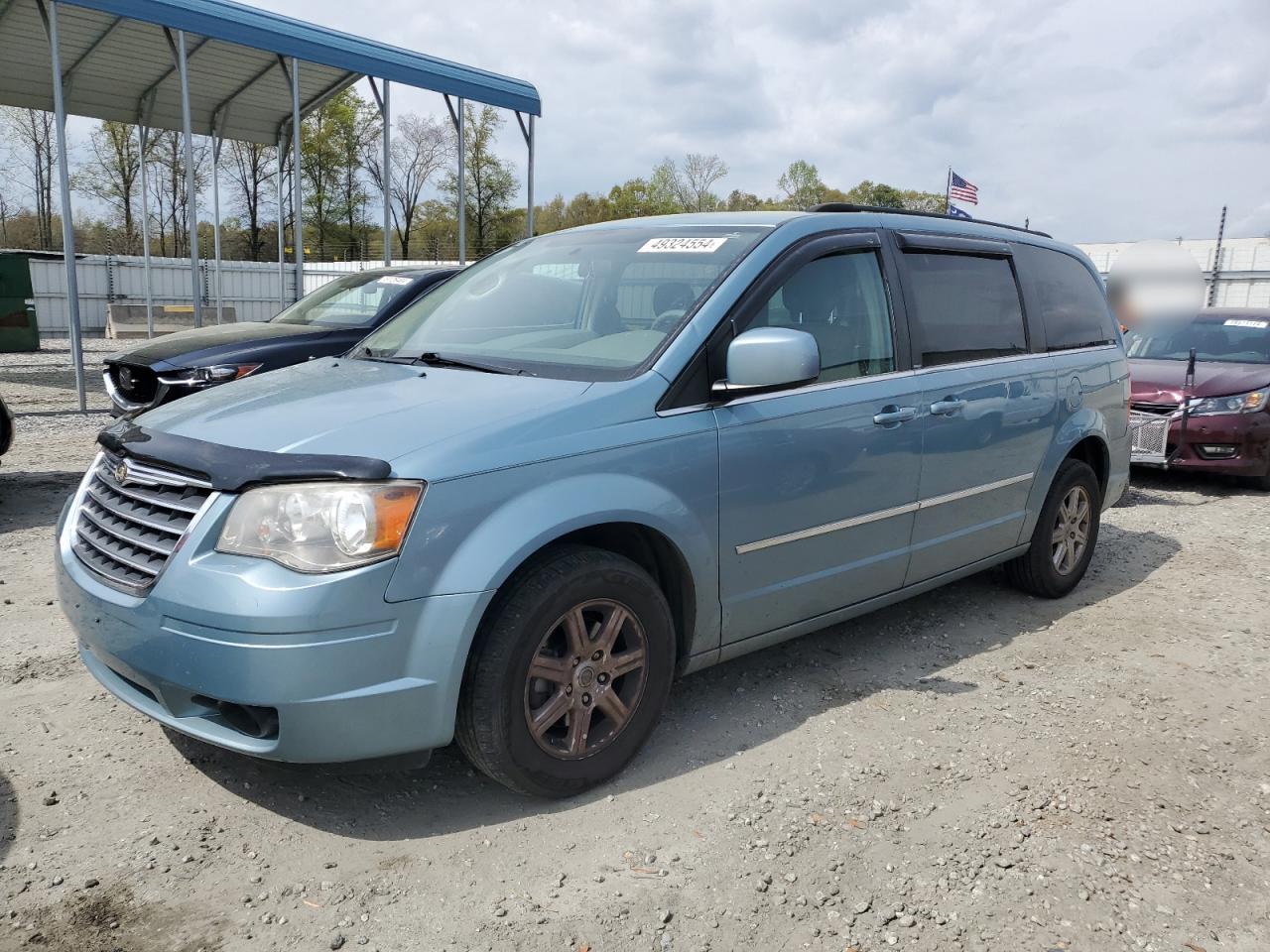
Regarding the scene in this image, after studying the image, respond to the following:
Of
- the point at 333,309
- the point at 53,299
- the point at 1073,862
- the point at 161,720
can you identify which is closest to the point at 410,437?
the point at 161,720

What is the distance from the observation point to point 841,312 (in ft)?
12.7

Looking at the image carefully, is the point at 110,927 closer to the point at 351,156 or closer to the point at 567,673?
the point at 567,673

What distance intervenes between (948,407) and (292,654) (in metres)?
2.82

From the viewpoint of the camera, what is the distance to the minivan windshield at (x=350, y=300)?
335 inches

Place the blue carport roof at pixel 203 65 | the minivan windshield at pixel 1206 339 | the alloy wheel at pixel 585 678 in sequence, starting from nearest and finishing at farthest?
the alloy wheel at pixel 585 678
the minivan windshield at pixel 1206 339
the blue carport roof at pixel 203 65

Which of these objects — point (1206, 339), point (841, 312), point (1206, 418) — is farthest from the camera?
point (1206, 339)

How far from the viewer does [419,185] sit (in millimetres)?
45031

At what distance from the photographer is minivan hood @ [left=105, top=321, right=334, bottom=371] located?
7.34 m

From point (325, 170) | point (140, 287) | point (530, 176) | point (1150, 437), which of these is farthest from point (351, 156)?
point (1150, 437)

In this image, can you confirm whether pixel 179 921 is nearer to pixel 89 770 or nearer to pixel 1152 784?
pixel 89 770

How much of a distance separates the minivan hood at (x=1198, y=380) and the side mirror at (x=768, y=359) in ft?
20.6

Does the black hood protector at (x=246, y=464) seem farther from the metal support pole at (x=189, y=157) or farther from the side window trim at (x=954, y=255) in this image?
the metal support pole at (x=189, y=157)

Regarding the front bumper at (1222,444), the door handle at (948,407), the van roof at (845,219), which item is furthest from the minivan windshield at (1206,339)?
the door handle at (948,407)

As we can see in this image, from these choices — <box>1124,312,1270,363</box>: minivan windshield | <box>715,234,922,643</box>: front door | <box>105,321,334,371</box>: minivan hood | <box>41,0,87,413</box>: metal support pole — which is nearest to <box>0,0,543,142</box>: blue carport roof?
<box>41,0,87,413</box>: metal support pole
